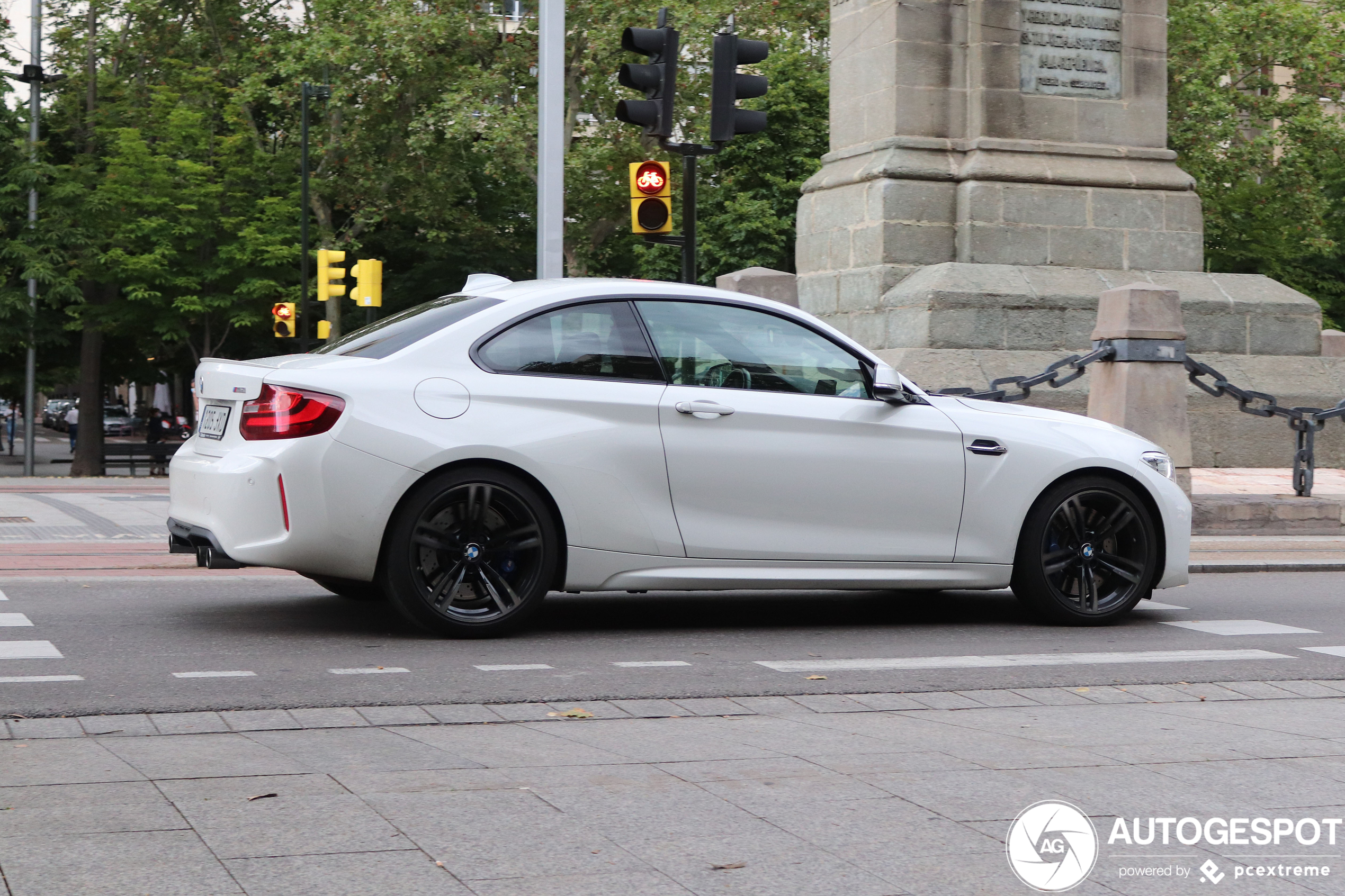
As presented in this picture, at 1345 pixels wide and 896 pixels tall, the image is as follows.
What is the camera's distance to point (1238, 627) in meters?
8.55

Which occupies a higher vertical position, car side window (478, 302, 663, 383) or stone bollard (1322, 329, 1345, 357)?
stone bollard (1322, 329, 1345, 357)

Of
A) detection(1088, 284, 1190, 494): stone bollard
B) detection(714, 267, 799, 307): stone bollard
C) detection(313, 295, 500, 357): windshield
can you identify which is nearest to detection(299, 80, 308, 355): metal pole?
detection(714, 267, 799, 307): stone bollard

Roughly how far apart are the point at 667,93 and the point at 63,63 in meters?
33.3

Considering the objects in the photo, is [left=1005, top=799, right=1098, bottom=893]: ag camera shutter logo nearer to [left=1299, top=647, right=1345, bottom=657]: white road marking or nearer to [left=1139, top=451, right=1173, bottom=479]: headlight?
[left=1299, top=647, right=1345, bottom=657]: white road marking

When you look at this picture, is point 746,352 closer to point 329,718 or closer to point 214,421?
point 214,421

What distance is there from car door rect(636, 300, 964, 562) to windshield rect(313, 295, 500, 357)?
0.79 metres

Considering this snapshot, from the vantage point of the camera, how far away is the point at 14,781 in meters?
4.62

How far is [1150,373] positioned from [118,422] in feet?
196

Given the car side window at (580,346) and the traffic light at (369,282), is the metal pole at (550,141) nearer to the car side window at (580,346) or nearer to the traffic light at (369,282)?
the car side window at (580,346)

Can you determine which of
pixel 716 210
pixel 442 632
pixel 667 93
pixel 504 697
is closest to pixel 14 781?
pixel 504 697

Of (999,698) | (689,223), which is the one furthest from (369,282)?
(999,698)

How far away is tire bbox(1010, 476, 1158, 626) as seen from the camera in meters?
8.23

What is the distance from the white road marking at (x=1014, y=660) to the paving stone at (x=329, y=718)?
1903 mm

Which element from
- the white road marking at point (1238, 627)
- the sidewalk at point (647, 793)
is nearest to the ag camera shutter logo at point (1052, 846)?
the sidewalk at point (647, 793)
